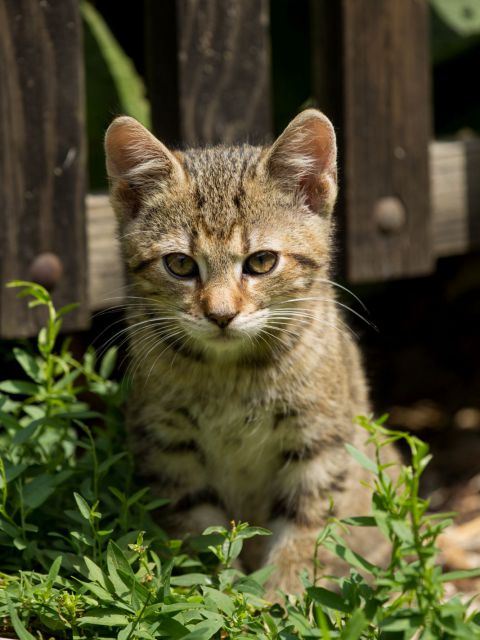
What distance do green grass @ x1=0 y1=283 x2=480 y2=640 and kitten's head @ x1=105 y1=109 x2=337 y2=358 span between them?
0.43 m

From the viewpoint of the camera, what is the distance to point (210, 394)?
3.61 m

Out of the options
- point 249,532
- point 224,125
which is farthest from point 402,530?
point 224,125

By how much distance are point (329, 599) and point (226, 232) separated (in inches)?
51.8

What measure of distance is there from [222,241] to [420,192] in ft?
5.90

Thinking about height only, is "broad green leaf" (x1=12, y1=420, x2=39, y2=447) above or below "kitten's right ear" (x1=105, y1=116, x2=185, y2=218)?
below

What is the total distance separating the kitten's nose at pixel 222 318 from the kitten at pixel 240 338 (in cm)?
9

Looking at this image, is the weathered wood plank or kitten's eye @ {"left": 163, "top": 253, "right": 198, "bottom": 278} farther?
the weathered wood plank

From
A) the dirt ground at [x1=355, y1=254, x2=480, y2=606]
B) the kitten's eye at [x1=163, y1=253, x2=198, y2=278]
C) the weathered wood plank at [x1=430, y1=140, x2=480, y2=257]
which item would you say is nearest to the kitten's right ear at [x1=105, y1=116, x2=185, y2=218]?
the kitten's eye at [x1=163, y1=253, x2=198, y2=278]

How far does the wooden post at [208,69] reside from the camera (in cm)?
434

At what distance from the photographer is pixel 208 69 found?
439cm

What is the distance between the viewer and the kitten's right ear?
11.5 feet

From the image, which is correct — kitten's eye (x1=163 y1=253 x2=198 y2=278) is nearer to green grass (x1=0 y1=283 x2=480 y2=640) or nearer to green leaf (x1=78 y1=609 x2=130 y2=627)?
green grass (x1=0 y1=283 x2=480 y2=640)

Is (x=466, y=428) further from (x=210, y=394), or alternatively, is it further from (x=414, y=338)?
(x=210, y=394)

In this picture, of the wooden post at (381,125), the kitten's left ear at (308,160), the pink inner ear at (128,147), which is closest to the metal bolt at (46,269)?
the pink inner ear at (128,147)
